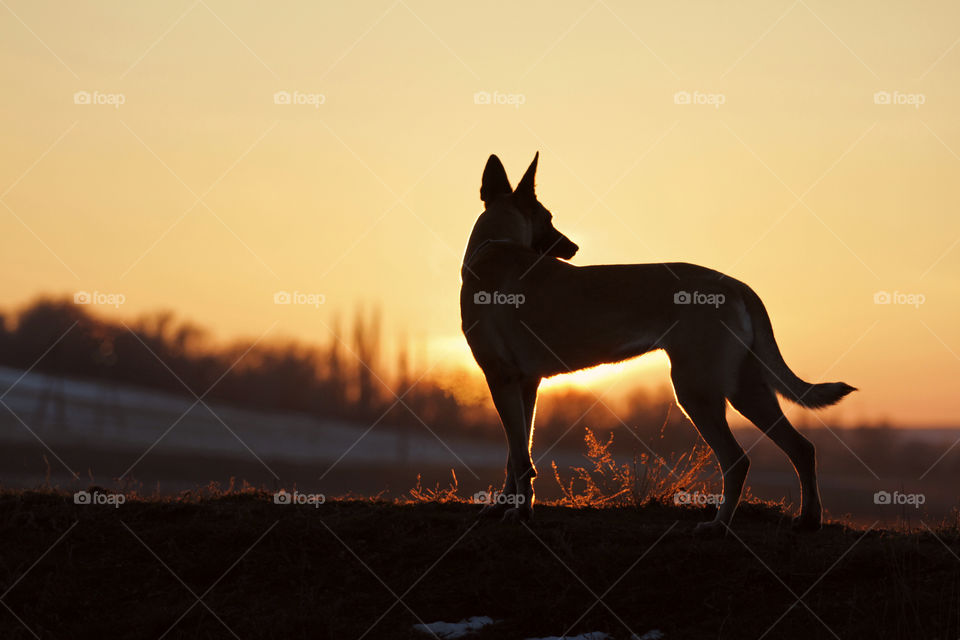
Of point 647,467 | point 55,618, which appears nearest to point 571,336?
point 647,467

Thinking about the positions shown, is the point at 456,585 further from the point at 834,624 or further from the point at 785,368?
the point at 785,368

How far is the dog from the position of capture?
6.70 meters

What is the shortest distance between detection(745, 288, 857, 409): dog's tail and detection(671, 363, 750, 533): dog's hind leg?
0.55 m

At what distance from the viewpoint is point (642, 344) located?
6.84m

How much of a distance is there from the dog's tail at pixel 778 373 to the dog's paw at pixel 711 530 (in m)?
1.11

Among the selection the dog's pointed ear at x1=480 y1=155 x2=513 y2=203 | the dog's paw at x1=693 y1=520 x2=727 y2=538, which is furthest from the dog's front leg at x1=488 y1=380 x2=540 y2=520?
the dog's pointed ear at x1=480 y1=155 x2=513 y2=203

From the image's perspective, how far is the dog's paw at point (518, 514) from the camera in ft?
23.1

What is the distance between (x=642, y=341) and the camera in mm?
6832

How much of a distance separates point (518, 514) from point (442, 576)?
118 cm

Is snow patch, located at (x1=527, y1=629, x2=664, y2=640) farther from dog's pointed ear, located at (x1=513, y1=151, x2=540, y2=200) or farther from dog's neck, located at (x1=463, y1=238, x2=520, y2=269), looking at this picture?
dog's pointed ear, located at (x1=513, y1=151, x2=540, y2=200)

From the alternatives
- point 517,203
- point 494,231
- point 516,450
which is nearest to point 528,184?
point 517,203

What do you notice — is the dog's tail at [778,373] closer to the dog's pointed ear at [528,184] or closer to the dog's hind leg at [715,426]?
the dog's hind leg at [715,426]

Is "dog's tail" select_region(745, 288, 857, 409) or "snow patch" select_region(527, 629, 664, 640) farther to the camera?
"dog's tail" select_region(745, 288, 857, 409)

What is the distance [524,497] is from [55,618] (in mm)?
3342
